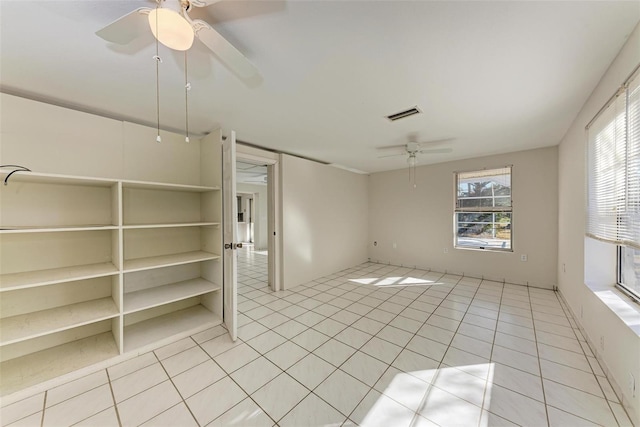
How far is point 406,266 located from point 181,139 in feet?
16.6

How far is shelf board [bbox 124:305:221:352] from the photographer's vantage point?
87.6 inches

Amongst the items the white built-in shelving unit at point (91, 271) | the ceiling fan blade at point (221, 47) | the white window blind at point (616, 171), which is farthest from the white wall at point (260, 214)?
the white window blind at point (616, 171)

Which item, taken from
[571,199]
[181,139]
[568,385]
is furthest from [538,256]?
[181,139]

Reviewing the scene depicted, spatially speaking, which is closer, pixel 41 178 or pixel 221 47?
pixel 221 47

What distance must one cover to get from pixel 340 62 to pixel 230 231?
187 cm

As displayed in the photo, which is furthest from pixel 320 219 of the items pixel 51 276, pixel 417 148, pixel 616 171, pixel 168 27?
pixel 168 27

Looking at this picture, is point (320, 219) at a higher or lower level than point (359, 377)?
higher

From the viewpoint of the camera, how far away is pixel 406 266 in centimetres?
539

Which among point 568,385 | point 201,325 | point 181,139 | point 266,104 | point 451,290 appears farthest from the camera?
point 451,290

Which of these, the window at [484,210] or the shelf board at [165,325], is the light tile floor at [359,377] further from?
the window at [484,210]

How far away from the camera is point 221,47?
1.19 metres

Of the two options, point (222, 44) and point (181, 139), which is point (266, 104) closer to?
point (222, 44)

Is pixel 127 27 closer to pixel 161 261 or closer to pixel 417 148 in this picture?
pixel 161 261

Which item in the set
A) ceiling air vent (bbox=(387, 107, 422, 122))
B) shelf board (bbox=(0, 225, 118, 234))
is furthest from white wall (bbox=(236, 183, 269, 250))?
ceiling air vent (bbox=(387, 107, 422, 122))
